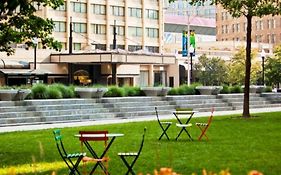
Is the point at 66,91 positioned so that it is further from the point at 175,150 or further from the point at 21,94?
the point at 175,150

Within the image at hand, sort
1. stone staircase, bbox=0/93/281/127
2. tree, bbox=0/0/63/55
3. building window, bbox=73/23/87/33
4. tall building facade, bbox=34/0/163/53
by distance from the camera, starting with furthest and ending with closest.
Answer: building window, bbox=73/23/87/33
tall building facade, bbox=34/0/163/53
stone staircase, bbox=0/93/281/127
tree, bbox=0/0/63/55

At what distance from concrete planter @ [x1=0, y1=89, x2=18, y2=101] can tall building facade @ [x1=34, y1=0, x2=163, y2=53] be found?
51.7 metres

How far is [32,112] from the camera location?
28.0 m

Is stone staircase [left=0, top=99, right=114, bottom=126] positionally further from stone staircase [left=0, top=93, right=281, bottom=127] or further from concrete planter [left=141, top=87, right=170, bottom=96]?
concrete planter [left=141, top=87, right=170, bottom=96]

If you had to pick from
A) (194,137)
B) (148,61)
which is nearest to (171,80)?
(148,61)

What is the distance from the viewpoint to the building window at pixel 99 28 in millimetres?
88812

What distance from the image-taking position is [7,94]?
28422 mm

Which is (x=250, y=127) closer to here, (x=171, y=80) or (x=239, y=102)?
(x=239, y=102)

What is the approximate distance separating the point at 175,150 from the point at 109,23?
7555 cm

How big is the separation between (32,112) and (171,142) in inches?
455

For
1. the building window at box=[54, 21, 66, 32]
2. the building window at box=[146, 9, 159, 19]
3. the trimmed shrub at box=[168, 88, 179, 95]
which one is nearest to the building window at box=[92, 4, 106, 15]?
the building window at box=[54, 21, 66, 32]

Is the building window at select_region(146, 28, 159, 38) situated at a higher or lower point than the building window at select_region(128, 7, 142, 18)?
lower

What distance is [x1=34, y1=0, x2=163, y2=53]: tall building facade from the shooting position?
277 ft

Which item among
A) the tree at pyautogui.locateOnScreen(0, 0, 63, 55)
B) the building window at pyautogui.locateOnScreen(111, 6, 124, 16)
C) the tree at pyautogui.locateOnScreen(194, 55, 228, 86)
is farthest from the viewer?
the building window at pyautogui.locateOnScreen(111, 6, 124, 16)
